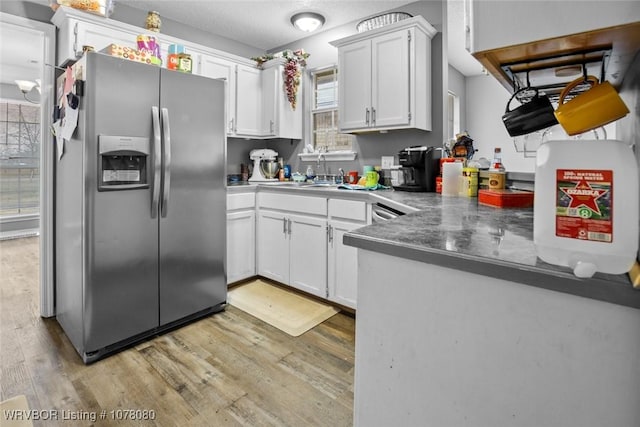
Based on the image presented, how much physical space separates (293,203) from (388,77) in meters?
1.31

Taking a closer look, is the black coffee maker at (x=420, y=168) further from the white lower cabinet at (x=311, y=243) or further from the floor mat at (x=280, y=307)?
the floor mat at (x=280, y=307)

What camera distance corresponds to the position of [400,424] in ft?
2.78

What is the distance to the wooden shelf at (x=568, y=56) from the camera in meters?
0.78

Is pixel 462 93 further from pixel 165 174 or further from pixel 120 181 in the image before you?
pixel 120 181

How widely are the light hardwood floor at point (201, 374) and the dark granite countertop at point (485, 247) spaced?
106 centimetres

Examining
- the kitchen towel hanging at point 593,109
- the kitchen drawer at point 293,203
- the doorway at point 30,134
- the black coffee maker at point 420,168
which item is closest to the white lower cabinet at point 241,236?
the kitchen drawer at point 293,203

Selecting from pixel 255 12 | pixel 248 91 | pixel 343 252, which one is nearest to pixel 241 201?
pixel 343 252

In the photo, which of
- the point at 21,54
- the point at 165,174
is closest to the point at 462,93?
the point at 165,174

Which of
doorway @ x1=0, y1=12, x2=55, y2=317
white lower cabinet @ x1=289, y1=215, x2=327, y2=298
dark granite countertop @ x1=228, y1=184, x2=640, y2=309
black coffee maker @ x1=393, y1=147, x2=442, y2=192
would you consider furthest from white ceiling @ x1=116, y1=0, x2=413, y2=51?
dark granite countertop @ x1=228, y1=184, x2=640, y2=309

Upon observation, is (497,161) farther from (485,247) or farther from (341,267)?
(485,247)

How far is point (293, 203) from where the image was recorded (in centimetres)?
299

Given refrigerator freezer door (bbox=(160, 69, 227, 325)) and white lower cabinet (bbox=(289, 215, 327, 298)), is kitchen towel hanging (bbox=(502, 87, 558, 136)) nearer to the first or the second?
white lower cabinet (bbox=(289, 215, 327, 298))

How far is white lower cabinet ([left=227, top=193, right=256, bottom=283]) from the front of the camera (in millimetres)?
3084

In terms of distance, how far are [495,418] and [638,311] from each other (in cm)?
34
